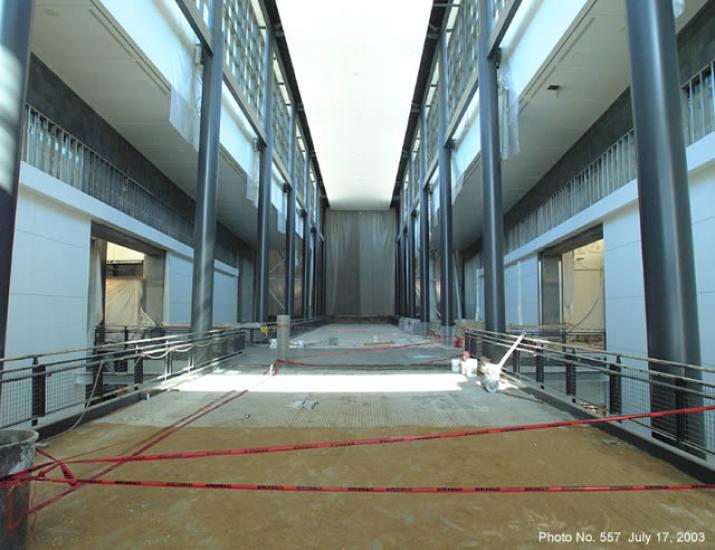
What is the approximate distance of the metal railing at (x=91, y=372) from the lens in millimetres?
4559

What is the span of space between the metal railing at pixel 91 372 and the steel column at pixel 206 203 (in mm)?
695

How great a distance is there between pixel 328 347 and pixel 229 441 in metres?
9.44

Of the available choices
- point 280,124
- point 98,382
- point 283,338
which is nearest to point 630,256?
point 283,338

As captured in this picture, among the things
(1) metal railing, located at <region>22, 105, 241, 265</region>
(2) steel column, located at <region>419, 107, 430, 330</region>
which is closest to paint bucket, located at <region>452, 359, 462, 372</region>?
(1) metal railing, located at <region>22, 105, 241, 265</region>

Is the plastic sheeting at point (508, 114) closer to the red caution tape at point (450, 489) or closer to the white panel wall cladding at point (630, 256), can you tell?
the white panel wall cladding at point (630, 256)

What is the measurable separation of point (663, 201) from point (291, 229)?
797 inches

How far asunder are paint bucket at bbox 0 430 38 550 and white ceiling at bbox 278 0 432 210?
49.8 feet

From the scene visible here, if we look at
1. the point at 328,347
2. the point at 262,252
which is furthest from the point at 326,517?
the point at 262,252

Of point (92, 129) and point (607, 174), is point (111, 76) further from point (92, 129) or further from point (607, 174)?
point (607, 174)

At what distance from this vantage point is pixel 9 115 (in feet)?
14.5

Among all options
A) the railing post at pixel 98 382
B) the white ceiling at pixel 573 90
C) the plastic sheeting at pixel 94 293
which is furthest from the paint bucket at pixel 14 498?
the plastic sheeting at pixel 94 293

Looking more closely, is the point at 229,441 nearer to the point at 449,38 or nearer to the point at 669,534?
the point at 669,534

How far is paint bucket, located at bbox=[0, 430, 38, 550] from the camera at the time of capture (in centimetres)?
213

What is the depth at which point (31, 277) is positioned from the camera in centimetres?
838
